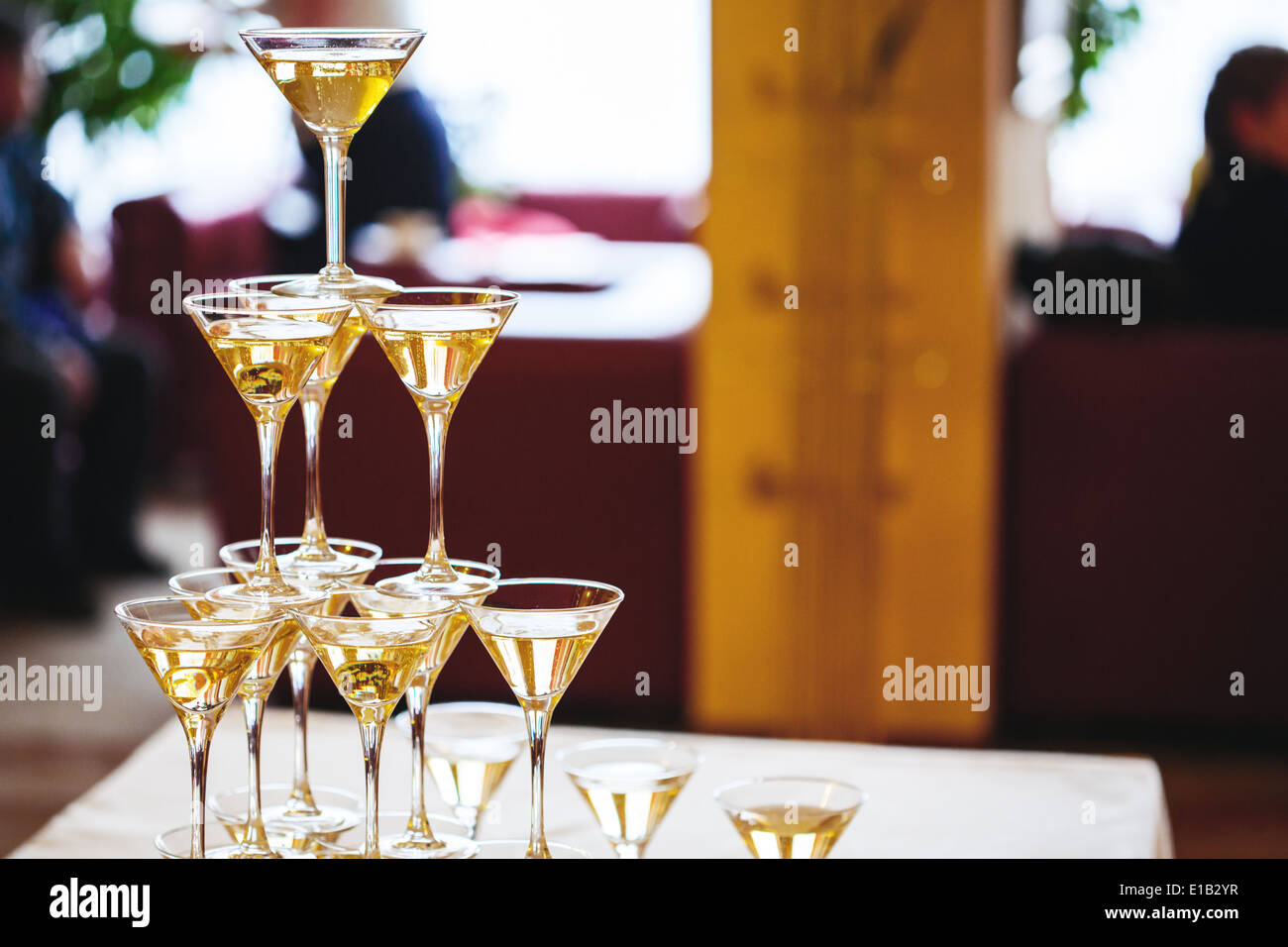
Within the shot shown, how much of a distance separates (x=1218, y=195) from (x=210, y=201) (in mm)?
3164

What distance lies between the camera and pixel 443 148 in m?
4.91

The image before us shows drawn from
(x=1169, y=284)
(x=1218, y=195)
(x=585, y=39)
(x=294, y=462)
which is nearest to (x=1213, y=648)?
(x=1169, y=284)

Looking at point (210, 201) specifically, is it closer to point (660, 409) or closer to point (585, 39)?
point (585, 39)

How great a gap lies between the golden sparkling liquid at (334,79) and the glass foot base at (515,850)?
549 mm

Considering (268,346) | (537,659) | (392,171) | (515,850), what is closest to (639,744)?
(515,850)

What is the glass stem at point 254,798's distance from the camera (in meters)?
1.10

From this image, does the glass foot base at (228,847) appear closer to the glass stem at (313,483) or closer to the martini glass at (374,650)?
the martini glass at (374,650)

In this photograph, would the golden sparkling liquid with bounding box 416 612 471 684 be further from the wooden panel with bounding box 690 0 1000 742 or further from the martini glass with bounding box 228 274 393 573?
the wooden panel with bounding box 690 0 1000 742

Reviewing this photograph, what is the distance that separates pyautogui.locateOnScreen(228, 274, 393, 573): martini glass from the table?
29 cm

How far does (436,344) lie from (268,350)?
11 centimetres

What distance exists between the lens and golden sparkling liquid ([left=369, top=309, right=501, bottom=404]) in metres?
1.06
